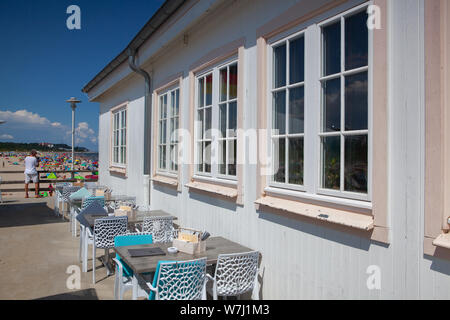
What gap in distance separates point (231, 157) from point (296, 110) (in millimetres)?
1334

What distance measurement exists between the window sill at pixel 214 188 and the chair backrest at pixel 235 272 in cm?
93

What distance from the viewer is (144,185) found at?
7.66 m

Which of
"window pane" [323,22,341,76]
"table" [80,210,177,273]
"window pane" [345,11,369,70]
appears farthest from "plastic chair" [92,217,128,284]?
"window pane" [345,11,369,70]

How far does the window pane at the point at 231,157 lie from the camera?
447 centimetres

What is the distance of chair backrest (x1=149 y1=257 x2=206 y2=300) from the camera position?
2.97m

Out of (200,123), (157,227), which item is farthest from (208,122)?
(157,227)

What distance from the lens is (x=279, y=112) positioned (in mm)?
3695

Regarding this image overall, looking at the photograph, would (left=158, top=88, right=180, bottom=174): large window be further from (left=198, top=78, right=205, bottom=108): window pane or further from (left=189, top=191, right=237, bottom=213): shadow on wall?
(left=189, top=191, right=237, bottom=213): shadow on wall

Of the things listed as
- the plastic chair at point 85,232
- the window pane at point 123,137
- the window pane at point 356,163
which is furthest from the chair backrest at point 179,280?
the window pane at point 123,137

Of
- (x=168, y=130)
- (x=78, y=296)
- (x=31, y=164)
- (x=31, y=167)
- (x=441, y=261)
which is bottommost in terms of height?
(x=78, y=296)

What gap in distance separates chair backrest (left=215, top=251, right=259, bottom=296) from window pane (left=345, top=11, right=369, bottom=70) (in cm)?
196

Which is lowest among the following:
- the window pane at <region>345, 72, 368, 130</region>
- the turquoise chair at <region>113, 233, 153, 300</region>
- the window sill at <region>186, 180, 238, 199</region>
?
the turquoise chair at <region>113, 233, 153, 300</region>

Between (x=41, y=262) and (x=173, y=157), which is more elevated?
(x=173, y=157)

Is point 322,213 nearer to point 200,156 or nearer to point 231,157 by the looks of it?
point 231,157
